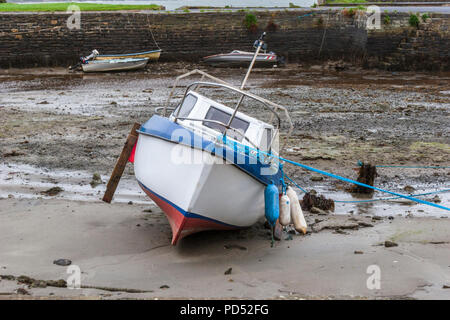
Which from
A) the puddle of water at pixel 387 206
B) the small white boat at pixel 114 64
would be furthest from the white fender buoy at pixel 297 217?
the small white boat at pixel 114 64

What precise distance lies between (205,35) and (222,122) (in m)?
16.9

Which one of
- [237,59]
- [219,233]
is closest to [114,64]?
[237,59]

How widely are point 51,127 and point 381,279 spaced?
8.95 metres

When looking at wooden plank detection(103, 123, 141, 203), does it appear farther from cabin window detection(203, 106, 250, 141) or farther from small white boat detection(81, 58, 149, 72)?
small white boat detection(81, 58, 149, 72)

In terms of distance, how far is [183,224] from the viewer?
6.70m

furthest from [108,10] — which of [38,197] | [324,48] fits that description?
[38,197]

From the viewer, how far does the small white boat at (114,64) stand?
2230 cm

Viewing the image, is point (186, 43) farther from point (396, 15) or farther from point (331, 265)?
point (331, 265)

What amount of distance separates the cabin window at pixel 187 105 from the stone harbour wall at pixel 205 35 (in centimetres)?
1625

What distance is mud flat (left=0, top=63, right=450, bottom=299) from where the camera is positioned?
5977 millimetres

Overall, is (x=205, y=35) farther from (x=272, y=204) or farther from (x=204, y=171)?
(x=204, y=171)

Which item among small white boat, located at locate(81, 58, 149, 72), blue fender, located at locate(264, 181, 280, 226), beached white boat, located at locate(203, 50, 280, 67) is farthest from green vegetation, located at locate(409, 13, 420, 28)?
blue fender, located at locate(264, 181, 280, 226)

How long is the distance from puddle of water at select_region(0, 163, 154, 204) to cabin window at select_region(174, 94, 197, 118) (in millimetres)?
1639

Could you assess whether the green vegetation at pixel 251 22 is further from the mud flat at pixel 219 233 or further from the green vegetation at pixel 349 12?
the mud flat at pixel 219 233
